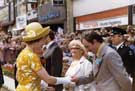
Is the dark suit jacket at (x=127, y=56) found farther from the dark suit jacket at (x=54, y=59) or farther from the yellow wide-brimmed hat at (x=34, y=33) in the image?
the yellow wide-brimmed hat at (x=34, y=33)

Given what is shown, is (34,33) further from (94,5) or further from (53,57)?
(94,5)

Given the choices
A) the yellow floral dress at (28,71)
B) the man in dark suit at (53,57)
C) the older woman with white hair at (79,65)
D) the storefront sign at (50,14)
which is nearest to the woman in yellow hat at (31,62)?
the yellow floral dress at (28,71)

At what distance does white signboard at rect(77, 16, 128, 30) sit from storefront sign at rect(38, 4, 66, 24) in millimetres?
2966

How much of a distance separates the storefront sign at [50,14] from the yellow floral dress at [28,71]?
20238 millimetres

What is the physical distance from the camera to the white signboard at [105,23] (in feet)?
55.5

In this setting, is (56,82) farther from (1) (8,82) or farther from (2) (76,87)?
(1) (8,82)

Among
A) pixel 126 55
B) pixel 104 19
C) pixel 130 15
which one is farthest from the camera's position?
pixel 104 19

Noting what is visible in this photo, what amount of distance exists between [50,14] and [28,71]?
21326mm

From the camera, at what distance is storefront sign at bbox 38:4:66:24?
25.4 metres

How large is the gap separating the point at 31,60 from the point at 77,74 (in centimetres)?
113

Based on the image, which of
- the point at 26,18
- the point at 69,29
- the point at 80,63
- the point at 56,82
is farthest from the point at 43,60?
the point at 26,18

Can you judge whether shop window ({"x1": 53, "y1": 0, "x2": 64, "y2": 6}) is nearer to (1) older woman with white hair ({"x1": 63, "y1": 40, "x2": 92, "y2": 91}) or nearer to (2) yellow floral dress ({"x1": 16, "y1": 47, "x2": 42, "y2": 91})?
(1) older woman with white hair ({"x1": 63, "y1": 40, "x2": 92, "y2": 91})

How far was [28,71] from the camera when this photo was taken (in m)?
4.96

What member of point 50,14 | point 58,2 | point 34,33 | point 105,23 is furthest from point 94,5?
point 34,33
